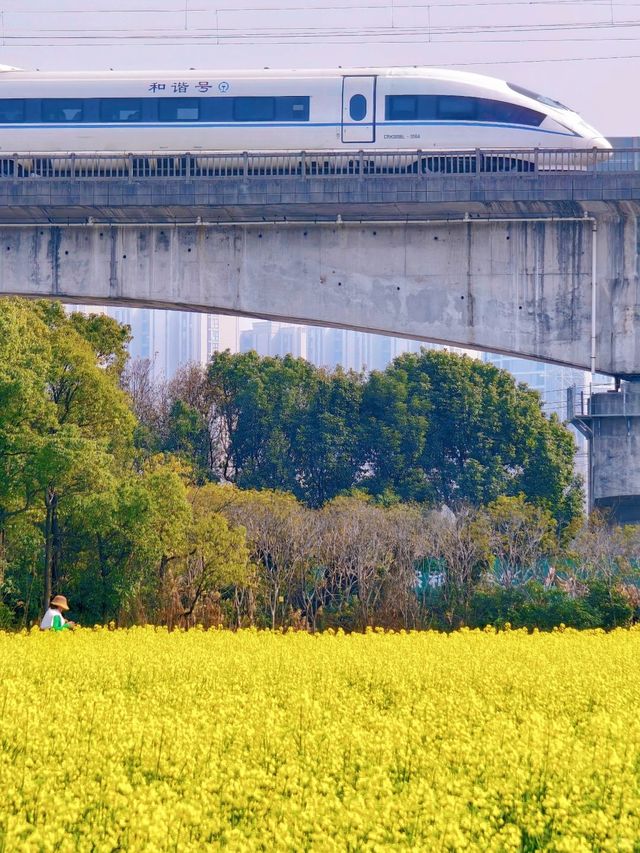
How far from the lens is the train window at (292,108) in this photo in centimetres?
3247

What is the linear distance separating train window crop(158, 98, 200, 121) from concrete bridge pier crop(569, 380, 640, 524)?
39.1ft

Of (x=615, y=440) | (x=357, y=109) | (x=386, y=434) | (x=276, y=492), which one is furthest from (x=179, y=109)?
(x=386, y=434)

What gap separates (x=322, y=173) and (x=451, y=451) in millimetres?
24831

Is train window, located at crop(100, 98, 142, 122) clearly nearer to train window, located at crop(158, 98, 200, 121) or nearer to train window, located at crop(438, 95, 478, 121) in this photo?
train window, located at crop(158, 98, 200, 121)

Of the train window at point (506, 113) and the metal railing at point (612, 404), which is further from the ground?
the train window at point (506, 113)

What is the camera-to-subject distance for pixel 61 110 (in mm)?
33094

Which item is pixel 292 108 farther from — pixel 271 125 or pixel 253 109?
pixel 253 109

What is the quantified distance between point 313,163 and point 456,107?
3.95 meters

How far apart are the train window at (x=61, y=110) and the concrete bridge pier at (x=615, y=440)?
14.4 metres

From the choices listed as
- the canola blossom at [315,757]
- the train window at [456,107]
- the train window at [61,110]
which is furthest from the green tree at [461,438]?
the canola blossom at [315,757]

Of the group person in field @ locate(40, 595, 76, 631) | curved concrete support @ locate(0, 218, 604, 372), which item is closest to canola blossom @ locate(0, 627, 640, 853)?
person in field @ locate(40, 595, 76, 631)

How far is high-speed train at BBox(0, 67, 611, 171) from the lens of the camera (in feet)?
106

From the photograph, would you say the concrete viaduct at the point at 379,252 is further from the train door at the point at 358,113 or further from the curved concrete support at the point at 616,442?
the train door at the point at 358,113

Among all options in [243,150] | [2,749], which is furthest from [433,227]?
[2,749]
